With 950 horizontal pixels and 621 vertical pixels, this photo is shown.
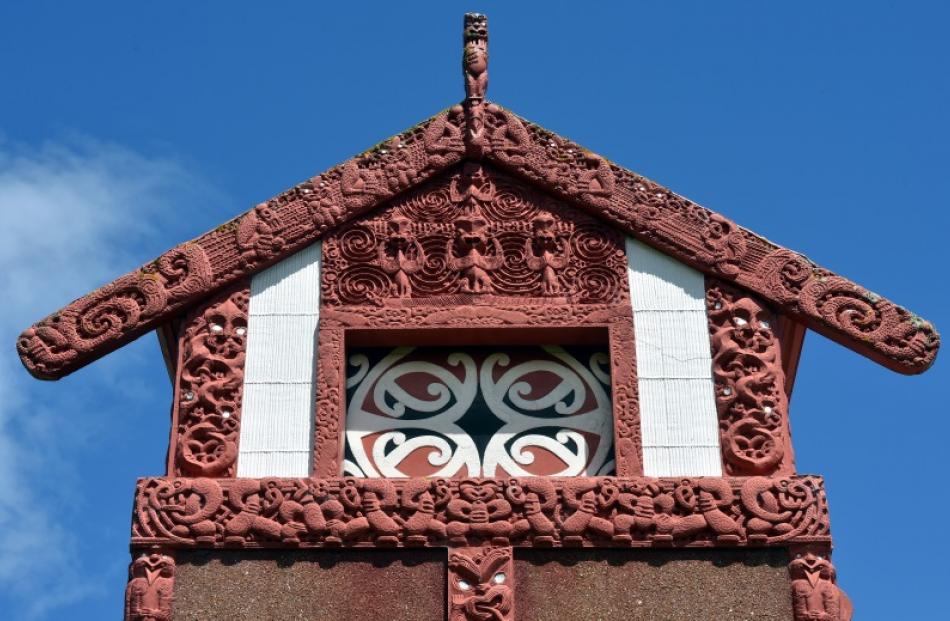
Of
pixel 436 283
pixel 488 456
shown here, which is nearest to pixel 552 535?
pixel 488 456

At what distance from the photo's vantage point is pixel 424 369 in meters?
15.0

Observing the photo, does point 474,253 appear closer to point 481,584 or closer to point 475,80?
point 475,80

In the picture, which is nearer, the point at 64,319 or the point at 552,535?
the point at 552,535

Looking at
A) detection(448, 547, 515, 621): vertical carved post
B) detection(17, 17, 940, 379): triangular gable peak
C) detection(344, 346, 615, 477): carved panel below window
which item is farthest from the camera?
detection(17, 17, 940, 379): triangular gable peak

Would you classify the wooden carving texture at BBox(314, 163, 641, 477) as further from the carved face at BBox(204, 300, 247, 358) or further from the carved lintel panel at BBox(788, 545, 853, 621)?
the carved lintel panel at BBox(788, 545, 853, 621)

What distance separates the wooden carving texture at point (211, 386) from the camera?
14.1 m

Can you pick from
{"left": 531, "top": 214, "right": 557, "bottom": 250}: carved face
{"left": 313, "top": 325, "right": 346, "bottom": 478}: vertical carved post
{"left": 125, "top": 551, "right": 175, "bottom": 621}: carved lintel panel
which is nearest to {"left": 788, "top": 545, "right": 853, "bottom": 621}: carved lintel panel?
{"left": 531, "top": 214, "right": 557, "bottom": 250}: carved face

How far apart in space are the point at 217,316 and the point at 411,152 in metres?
1.99

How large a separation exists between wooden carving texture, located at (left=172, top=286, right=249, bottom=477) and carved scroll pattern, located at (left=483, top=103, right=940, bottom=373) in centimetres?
239

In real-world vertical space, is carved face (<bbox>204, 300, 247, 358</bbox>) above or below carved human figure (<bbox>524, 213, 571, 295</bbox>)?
below

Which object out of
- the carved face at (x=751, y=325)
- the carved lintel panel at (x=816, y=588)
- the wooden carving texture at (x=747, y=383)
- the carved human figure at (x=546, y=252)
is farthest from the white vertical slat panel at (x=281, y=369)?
the carved lintel panel at (x=816, y=588)

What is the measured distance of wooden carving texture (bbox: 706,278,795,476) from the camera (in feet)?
46.3

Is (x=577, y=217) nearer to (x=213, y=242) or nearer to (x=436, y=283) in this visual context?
(x=436, y=283)

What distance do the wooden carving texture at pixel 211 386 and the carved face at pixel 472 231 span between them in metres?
1.62
